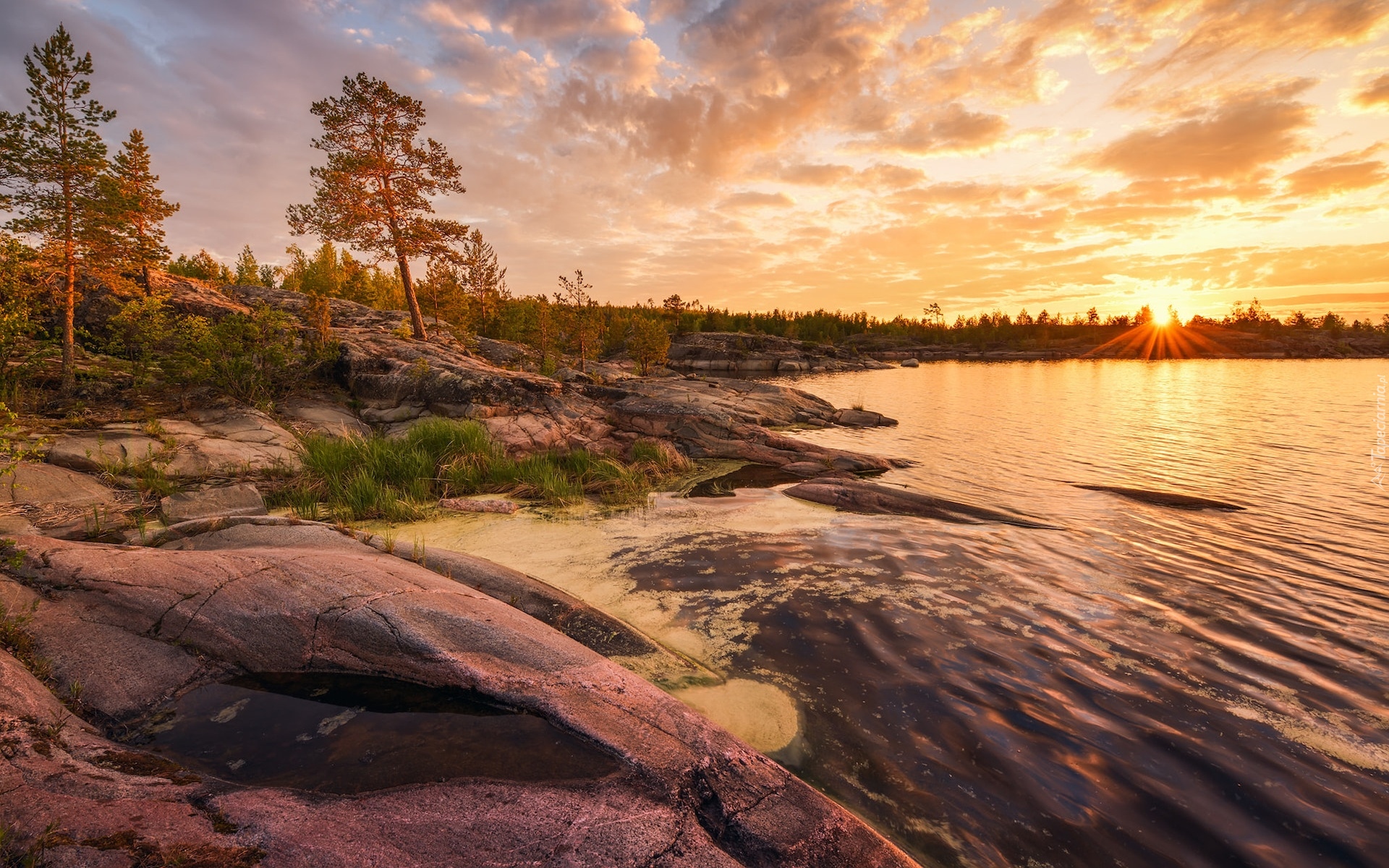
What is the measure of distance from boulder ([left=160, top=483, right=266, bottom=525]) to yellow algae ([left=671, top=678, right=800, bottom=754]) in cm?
716

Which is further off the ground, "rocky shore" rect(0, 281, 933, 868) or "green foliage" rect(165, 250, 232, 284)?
"green foliage" rect(165, 250, 232, 284)

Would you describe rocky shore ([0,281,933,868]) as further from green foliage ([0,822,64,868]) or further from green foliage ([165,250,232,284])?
green foliage ([165,250,232,284])

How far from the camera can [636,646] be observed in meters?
4.93

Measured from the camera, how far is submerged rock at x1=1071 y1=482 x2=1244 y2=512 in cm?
1046

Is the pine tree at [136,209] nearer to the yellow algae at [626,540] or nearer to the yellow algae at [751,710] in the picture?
the yellow algae at [626,540]

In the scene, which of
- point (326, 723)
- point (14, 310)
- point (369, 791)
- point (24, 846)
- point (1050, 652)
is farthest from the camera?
point (14, 310)

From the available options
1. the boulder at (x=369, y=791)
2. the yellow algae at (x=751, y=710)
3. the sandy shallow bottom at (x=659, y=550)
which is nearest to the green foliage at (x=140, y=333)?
the sandy shallow bottom at (x=659, y=550)

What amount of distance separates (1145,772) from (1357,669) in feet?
11.5

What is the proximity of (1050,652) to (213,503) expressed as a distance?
37.9 ft

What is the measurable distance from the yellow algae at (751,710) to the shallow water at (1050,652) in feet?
0.08

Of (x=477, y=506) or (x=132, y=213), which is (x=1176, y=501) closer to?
(x=477, y=506)

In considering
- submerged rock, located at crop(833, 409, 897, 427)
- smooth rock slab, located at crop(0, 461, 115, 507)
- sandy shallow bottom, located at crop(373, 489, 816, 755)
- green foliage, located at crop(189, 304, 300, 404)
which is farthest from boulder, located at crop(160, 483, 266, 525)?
submerged rock, located at crop(833, 409, 897, 427)

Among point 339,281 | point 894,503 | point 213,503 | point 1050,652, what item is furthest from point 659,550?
point 339,281

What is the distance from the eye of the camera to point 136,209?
626 inches
